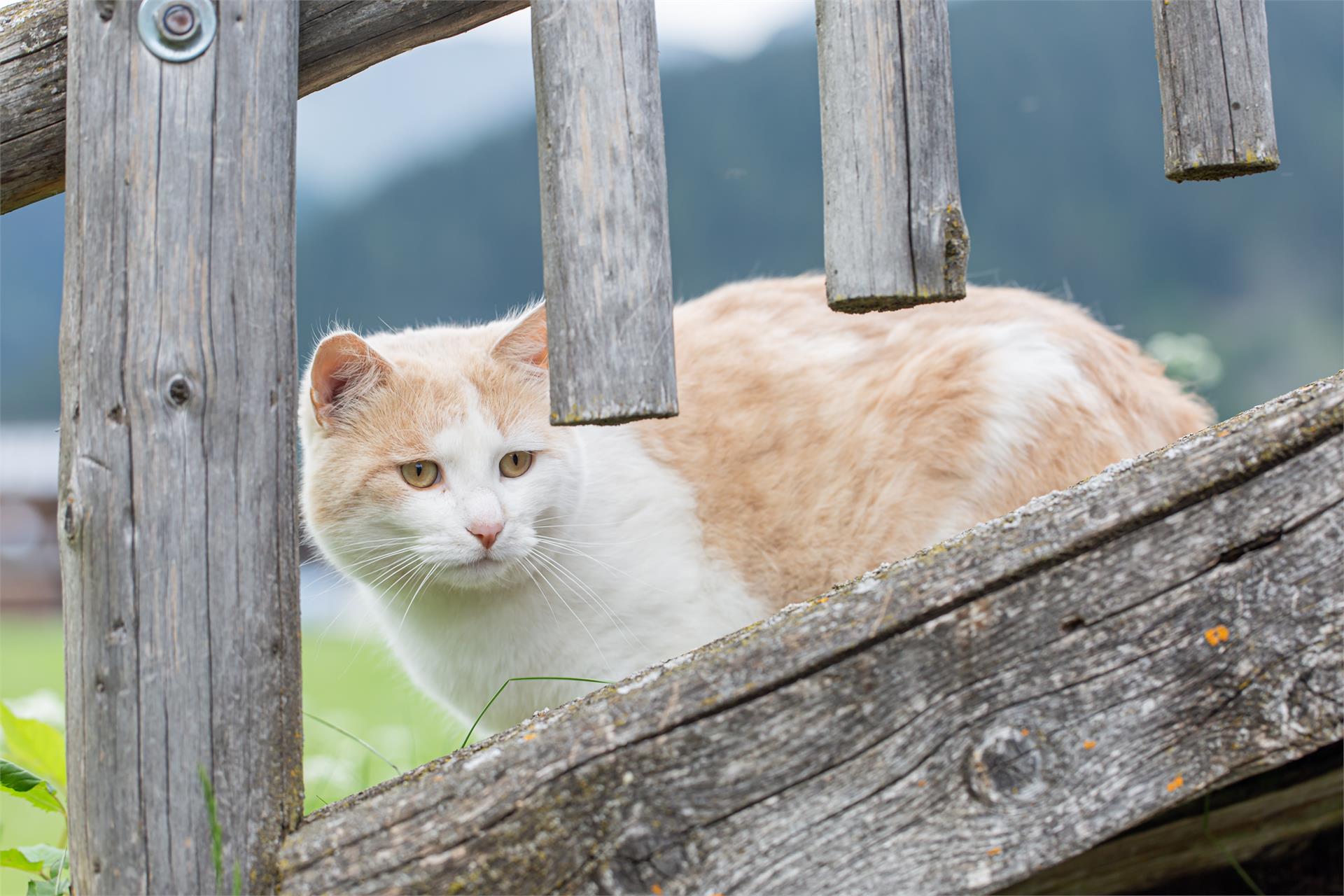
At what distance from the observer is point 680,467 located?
2.47 metres

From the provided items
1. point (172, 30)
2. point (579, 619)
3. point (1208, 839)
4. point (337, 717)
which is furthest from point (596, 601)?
point (337, 717)

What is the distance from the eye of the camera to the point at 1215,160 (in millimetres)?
1364

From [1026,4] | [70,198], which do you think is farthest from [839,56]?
[1026,4]

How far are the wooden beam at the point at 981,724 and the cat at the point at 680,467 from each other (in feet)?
2.96

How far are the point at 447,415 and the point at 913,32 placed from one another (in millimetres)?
1209

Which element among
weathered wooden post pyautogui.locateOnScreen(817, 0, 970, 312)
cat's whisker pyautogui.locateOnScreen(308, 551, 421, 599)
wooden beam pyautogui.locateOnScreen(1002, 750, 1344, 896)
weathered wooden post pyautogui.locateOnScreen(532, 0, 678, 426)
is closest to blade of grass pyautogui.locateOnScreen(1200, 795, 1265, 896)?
wooden beam pyautogui.locateOnScreen(1002, 750, 1344, 896)

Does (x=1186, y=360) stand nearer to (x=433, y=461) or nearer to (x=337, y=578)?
(x=433, y=461)

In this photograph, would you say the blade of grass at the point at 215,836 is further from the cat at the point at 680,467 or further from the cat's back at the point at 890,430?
the cat's back at the point at 890,430

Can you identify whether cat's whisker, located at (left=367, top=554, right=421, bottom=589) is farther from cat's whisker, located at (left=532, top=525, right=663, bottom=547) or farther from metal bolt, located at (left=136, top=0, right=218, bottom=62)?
metal bolt, located at (left=136, top=0, right=218, bottom=62)

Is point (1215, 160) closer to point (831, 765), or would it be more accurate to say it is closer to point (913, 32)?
point (913, 32)

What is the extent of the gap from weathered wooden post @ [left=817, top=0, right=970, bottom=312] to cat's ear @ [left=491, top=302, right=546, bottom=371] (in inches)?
40.3

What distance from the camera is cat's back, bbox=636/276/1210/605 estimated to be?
7.73 feet

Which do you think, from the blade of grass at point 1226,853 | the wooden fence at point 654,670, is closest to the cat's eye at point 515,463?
the wooden fence at point 654,670

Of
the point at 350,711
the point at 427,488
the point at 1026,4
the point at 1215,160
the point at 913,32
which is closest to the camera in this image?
the point at 913,32
